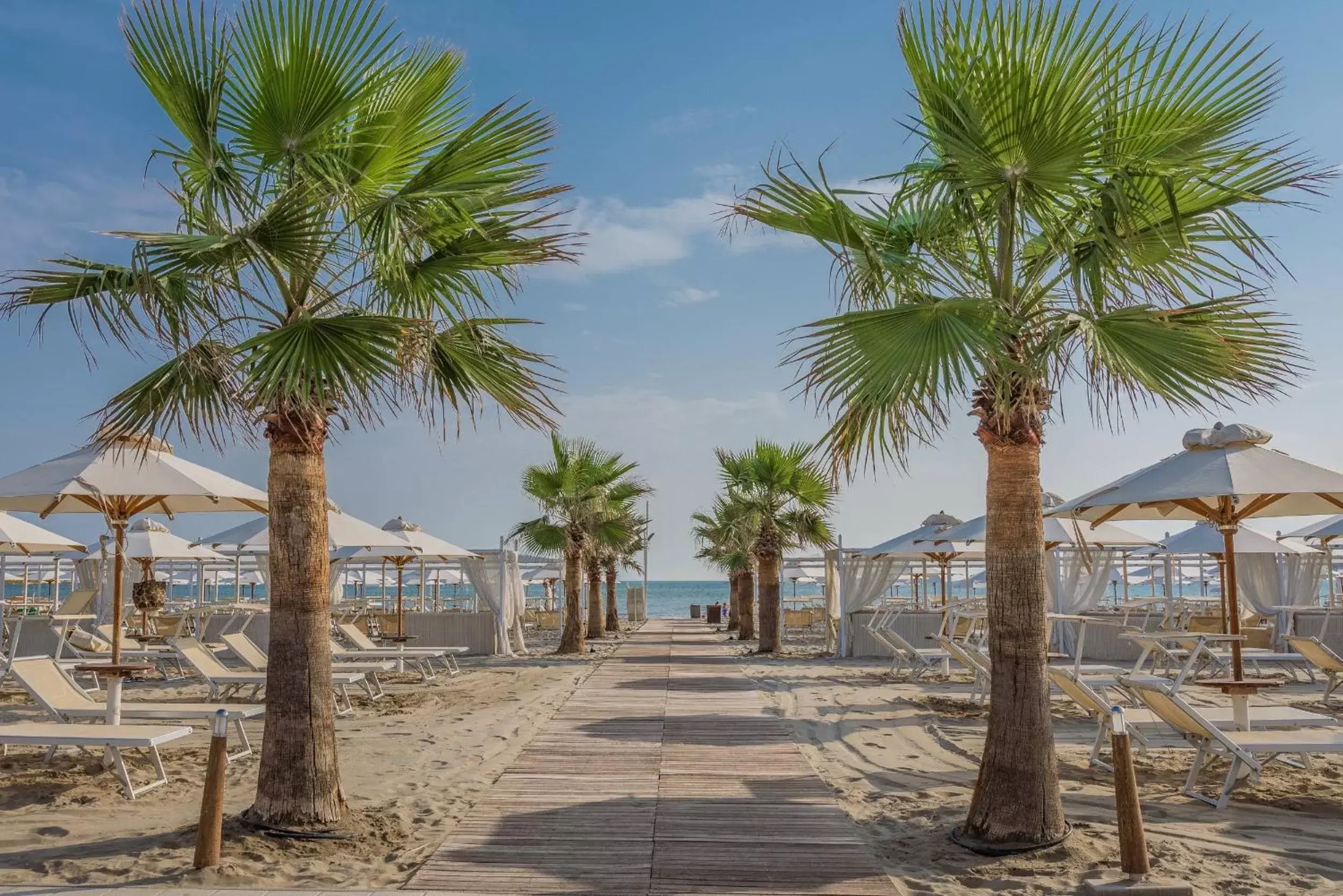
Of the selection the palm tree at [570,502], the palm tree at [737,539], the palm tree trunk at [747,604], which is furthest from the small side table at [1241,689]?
the palm tree trunk at [747,604]

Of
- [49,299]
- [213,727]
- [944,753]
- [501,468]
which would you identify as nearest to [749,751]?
[944,753]

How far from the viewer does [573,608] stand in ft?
59.2

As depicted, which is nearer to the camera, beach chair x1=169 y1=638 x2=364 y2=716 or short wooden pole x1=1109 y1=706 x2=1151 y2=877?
short wooden pole x1=1109 y1=706 x2=1151 y2=877

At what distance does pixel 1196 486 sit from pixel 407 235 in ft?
17.4

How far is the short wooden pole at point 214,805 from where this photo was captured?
179 inches

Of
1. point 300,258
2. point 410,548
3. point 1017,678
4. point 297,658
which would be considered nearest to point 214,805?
point 297,658

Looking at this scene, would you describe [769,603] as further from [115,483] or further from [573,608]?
[115,483]

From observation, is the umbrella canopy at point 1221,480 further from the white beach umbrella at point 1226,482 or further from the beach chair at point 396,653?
the beach chair at point 396,653

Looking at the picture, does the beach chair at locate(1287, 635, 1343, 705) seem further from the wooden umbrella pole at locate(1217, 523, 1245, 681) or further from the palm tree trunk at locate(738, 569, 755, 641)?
the palm tree trunk at locate(738, 569, 755, 641)

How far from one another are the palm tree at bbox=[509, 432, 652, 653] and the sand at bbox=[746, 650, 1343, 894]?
29.0ft

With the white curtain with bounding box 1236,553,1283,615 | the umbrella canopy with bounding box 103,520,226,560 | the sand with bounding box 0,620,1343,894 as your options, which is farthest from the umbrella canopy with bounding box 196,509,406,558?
the white curtain with bounding box 1236,553,1283,615

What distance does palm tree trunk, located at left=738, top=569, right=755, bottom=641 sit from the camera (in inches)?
823

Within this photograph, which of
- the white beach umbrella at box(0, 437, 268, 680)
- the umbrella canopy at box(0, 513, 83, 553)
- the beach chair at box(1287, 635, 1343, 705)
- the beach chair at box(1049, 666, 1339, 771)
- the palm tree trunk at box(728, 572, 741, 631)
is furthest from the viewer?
the palm tree trunk at box(728, 572, 741, 631)

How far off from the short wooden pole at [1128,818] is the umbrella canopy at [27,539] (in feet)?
43.8
